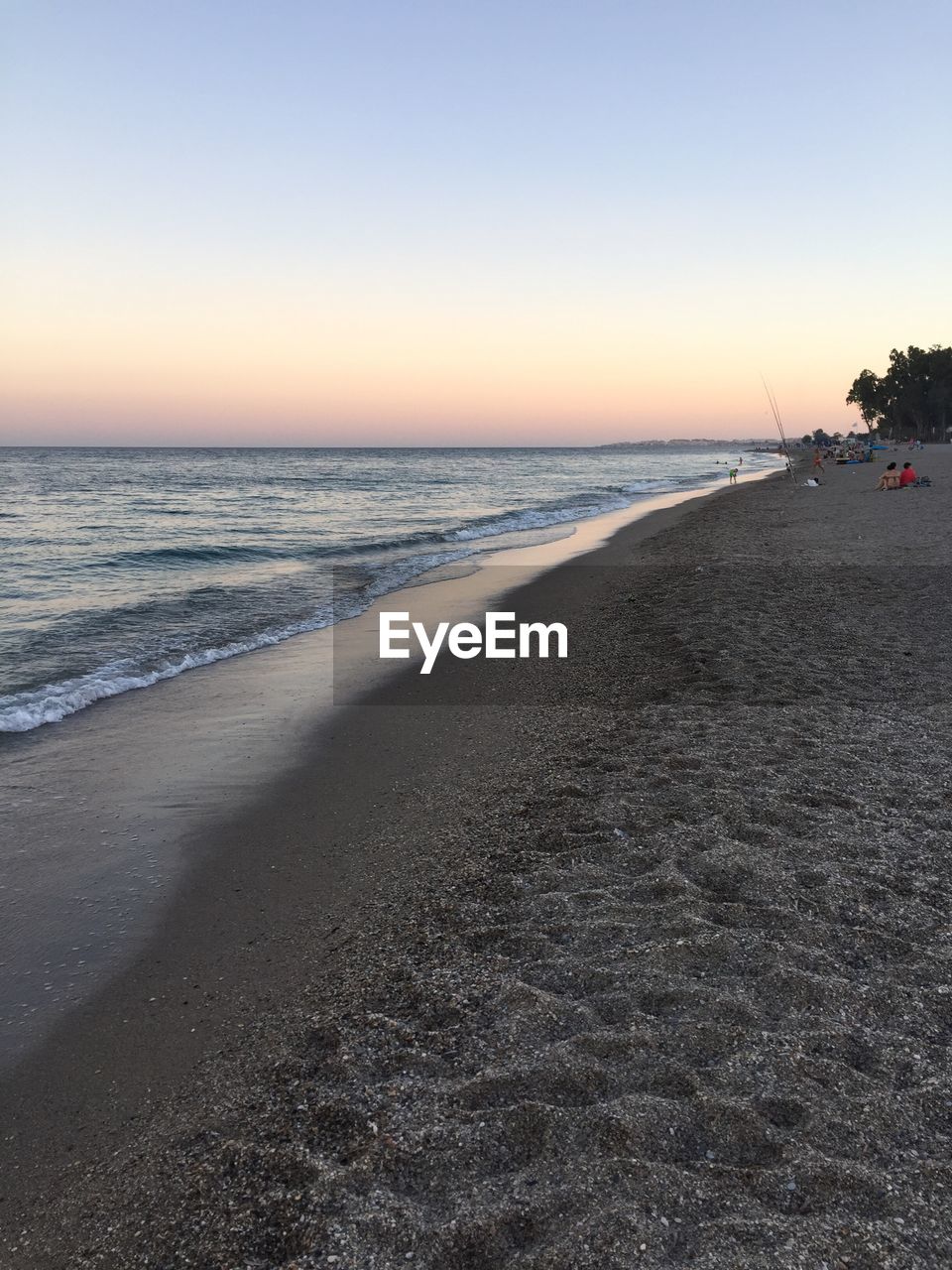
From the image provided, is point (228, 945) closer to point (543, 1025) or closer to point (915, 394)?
point (543, 1025)

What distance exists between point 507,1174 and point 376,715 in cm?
520

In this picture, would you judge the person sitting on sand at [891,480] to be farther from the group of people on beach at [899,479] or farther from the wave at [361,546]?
the wave at [361,546]

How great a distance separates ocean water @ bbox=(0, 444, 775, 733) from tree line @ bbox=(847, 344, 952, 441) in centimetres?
5534

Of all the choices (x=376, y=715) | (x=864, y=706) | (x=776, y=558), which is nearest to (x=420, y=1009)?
(x=376, y=715)

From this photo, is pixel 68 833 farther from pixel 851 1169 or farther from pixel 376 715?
pixel 851 1169

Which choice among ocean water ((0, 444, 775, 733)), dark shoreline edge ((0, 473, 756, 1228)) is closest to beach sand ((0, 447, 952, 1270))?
dark shoreline edge ((0, 473, 756, 1228))

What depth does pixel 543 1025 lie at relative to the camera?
296cm

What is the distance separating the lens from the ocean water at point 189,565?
9.27 meters

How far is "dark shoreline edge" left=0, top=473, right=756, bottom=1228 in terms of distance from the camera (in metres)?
2.89

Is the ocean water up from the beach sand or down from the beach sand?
up

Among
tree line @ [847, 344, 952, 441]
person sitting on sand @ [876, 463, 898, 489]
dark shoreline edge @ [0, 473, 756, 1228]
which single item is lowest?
dark shoreline edge @ [0, 473, 756, 1228]

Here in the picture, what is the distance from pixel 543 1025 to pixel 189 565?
16071 mm

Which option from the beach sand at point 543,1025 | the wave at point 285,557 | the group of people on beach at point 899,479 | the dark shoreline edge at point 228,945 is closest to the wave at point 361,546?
the wave at point 285,557

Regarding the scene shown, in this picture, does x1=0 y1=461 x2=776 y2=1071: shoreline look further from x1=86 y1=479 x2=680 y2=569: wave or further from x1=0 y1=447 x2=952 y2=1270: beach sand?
x1=86 y1=479 x2=680 y2=569: wave
